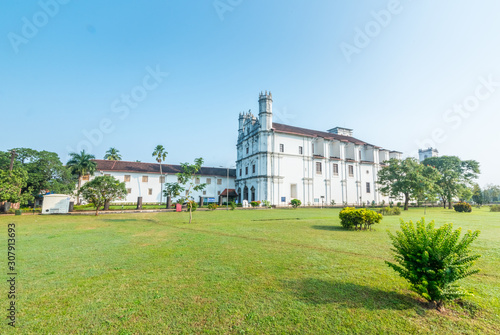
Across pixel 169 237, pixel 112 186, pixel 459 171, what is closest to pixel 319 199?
pixel 459 171

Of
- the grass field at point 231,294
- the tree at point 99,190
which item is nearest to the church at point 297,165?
the tree at point 99,190

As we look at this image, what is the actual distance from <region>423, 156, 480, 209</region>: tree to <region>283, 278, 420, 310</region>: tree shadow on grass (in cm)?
4067

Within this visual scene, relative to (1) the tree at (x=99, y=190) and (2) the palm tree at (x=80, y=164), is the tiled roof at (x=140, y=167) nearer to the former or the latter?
(2) the palm tree at (x=80, y=164)

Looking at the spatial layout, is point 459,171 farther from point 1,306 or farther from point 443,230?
point 1,306

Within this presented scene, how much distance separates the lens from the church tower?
3709 centimetres

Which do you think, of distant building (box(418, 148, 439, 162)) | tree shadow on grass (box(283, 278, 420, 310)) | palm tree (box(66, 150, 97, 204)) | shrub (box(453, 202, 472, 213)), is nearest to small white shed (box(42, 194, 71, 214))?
palm tree (box(66, 150, 97, 204))

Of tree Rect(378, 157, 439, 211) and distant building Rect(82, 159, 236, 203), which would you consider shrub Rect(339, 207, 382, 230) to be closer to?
tree Rect(378, 157, 439, 211)

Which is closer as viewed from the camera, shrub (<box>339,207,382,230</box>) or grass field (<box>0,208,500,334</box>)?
grass field (<box>0,208,500,334</box>)

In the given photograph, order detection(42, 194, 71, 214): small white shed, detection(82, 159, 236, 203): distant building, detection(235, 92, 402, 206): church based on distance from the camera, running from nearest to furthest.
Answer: detection(42, 194, 71, 214): small white shed < detection(235, 92, 402, 206): church < detection(82, 159, 236, 203): distant building

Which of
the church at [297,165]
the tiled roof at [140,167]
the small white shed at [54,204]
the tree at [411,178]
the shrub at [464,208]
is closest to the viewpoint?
the small white shed at [54,204]

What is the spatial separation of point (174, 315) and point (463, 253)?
13.9 feet

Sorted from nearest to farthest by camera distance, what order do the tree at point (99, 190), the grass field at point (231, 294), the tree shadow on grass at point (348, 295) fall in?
the grass field at point (231, 294), the tree shadow on grass at point (348, 295), the tree at point (99, 190)

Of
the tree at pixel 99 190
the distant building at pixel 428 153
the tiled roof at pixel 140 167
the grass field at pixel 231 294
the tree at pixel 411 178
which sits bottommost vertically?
the grass field at pixel 231 294

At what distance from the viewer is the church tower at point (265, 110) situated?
3709 cm
